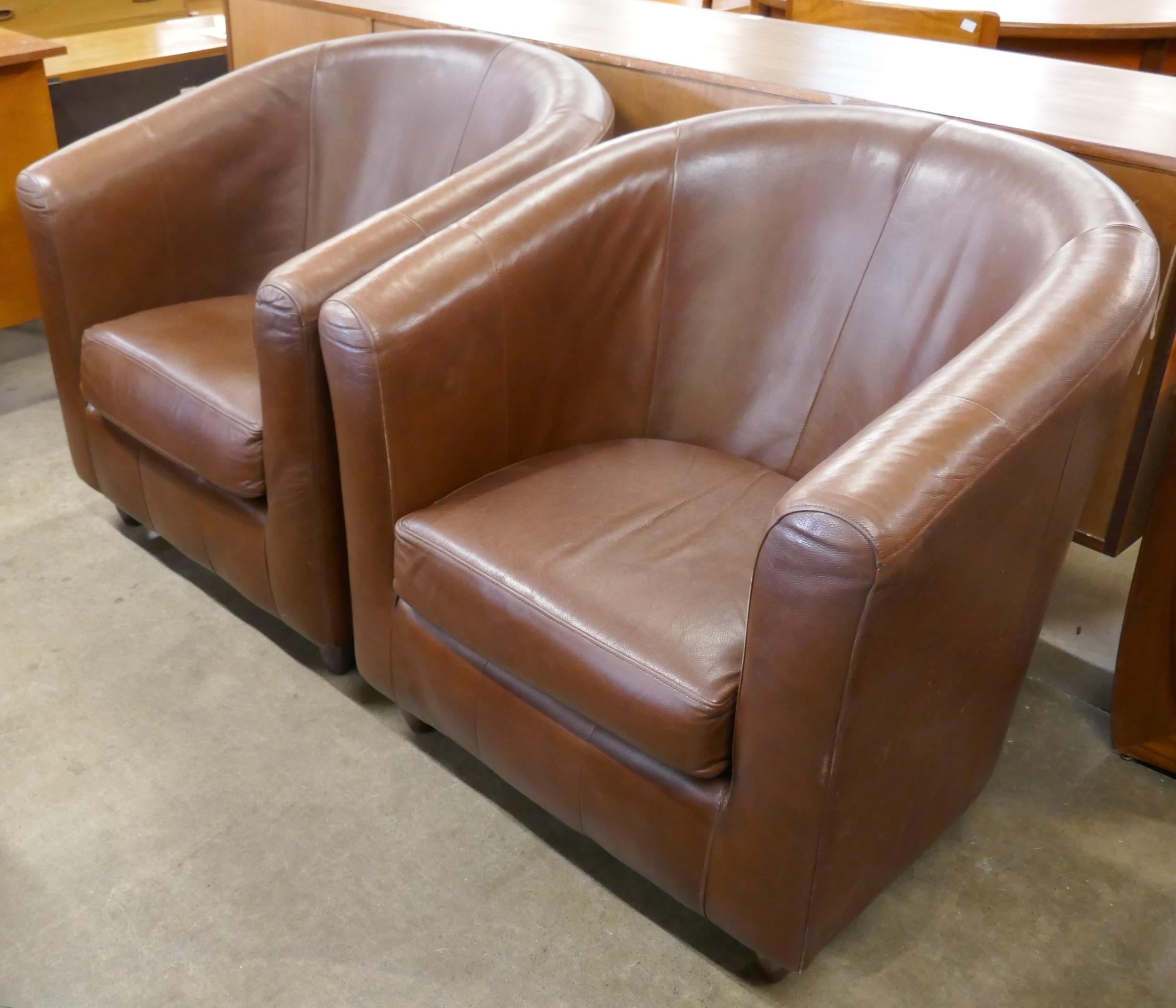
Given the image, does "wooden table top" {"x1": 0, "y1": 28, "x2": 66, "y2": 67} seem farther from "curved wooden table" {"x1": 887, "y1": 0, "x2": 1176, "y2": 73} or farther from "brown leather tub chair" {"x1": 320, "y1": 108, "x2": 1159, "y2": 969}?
"curved wooden table" {"x1": 887, "y1": 0, "x2": 1176, "y2": 73}

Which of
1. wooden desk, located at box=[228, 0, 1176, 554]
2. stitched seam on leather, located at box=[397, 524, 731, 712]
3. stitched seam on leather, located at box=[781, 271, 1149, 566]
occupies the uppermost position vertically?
wooden desk, located at box=[228, 0, 1176, 554]

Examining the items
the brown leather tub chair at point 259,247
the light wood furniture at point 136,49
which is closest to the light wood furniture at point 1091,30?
the brown leather tub chair at point 259,247

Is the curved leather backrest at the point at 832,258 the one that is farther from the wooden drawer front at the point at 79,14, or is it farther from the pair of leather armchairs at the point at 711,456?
the wooden drawer front at the point at 79,14

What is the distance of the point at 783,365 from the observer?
5.49 feet

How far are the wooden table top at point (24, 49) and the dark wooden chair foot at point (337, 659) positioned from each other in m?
1.46

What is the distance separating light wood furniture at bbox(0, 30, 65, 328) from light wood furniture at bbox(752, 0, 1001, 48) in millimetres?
1635

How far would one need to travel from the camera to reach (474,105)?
205cm

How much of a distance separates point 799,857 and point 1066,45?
2.31 m

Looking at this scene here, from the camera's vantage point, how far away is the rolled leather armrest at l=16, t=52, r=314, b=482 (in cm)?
194

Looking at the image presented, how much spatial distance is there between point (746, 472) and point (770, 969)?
2.17ft

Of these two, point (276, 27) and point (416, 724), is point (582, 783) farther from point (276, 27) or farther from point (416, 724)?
point (276, 27)

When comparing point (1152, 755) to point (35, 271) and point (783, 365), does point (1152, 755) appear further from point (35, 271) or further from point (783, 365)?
point (35, 271)

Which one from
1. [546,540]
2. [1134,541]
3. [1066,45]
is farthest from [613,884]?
[1066,45]

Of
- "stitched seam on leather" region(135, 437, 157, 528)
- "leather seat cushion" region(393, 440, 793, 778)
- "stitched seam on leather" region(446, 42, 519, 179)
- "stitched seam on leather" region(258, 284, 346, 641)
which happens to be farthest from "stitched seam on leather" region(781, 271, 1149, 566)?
"stitched seam on leather" region(135, 437, 157, 528)
